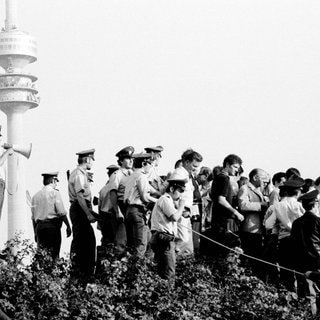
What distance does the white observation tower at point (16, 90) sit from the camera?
101 m

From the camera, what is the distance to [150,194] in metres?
16.3

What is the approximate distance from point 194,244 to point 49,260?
2.63 m

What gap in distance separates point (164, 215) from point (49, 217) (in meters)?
2.61

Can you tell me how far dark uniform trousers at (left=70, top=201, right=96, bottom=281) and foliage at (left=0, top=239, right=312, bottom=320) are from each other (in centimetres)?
47

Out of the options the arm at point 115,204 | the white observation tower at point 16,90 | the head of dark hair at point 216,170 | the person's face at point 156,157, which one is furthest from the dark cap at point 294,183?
the white observation tower at point 16,90

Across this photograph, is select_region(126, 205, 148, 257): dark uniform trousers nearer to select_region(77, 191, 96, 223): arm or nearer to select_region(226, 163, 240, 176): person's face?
select_region(77, 191, 96, 223): arm

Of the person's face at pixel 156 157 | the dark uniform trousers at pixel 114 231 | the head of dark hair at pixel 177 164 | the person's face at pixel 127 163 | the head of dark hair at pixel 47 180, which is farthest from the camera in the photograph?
the head of dark hair at pixel 47 180

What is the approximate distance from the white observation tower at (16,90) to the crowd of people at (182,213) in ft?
276

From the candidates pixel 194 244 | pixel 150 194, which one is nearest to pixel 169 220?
pixel 150 194

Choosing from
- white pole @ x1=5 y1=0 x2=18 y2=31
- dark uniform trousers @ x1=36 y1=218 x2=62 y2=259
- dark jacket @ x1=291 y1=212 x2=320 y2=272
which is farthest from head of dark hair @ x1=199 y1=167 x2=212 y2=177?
white pole @ x1=5 y1=0 x2=18 y2=31

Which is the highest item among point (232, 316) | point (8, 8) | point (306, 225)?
point (8, 8)

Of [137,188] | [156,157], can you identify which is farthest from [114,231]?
[156,157]

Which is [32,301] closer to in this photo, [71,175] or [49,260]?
[49,260]

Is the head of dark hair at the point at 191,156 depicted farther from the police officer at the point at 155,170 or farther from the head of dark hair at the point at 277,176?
the head of dark hair at the point at 277,176
